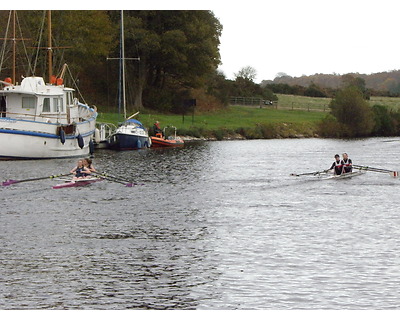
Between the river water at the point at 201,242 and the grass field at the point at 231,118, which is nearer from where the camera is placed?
the river water at the point at 201,242

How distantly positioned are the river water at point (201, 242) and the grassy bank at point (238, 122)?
127 feet

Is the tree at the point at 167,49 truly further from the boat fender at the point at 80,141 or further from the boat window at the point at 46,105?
the boat window at the point at 46,105

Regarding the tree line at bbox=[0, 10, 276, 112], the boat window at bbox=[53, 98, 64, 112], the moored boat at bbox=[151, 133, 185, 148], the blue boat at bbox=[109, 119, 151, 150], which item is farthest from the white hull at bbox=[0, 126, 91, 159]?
the tree line at bbox=[0, 10, 276, 112]

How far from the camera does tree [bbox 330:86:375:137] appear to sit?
103062 millimetres

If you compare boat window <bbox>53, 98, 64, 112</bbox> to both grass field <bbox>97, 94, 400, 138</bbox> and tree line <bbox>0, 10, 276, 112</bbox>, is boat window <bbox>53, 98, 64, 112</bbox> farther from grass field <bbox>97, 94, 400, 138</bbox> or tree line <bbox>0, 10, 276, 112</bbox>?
grass field <bbox>97, 94, 400, 138</bbox>

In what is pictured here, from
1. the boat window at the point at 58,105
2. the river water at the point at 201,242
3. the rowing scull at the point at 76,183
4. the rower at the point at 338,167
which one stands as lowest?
the river water at the point at 201,242

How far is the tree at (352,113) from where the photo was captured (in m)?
103

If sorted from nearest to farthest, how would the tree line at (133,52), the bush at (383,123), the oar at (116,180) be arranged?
the oar at (116,180)
the tree line at (133,52)
the bush at (383,123)

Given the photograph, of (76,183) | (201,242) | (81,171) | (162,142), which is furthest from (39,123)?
(201,242)

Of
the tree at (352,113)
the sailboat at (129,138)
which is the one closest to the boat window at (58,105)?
the sailboat at (129,138)

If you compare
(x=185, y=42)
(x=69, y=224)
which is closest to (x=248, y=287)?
(x=69, y=224)

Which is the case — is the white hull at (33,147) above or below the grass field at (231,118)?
below

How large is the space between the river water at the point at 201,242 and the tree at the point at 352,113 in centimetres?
5406

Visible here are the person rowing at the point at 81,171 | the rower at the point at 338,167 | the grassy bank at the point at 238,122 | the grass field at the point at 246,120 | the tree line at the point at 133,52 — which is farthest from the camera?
the grass field at the point at 246,120
